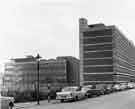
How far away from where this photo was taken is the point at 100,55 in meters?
139

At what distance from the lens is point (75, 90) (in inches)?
1078

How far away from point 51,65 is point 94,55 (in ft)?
92.6

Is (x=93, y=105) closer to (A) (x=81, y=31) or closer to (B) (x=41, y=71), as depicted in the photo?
(B) (x=41, y=71)

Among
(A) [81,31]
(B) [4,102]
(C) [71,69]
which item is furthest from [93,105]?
(A) [81,31]

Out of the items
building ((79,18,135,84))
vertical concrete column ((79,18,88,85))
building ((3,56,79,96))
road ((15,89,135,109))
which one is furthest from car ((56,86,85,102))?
vertical concrete column ((79,18,88,85))

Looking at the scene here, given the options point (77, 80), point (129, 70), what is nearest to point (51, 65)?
point (77, 80)

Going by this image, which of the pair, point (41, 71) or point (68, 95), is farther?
point (41, 71)

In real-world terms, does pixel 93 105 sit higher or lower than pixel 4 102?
lower

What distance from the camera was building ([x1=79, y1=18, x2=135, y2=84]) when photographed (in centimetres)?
13625

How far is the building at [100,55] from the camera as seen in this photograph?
136 m

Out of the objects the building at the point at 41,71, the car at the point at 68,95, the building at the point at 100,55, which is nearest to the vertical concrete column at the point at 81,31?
the building at the point at 100,55

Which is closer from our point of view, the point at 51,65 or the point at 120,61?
the point at 51,65

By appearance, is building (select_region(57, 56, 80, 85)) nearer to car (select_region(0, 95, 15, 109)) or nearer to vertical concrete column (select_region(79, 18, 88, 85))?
vertical concrete column (select_region(79, 18, 88, 85))

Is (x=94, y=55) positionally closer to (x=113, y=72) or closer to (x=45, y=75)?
(x=113, y=72)
